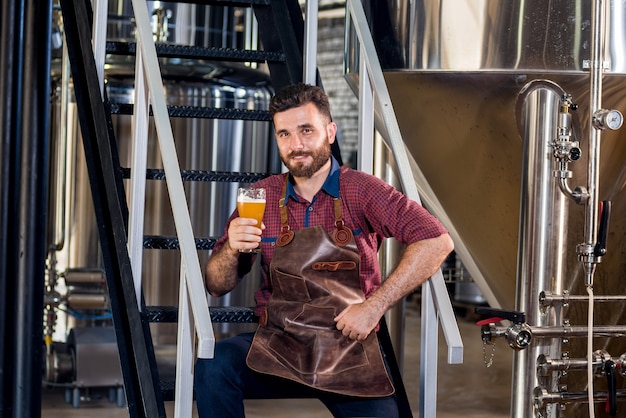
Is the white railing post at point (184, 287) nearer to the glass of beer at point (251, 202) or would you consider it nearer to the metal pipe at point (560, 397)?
the glass of beer at point (251, 202)

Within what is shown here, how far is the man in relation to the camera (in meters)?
2.87

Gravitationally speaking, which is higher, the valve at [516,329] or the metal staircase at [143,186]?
the metal staircase at [143,186]

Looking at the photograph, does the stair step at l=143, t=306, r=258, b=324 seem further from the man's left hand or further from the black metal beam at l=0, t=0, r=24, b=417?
the black metal beam at l=0, t=0, r=24, b=417

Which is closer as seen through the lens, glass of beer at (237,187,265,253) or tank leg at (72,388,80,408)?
glass of beer at (237,187,265,253)

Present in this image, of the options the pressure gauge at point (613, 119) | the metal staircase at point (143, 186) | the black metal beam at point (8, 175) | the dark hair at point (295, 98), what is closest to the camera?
the metal staircase at point (143, 186)

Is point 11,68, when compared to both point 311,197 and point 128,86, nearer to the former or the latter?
point 311,197

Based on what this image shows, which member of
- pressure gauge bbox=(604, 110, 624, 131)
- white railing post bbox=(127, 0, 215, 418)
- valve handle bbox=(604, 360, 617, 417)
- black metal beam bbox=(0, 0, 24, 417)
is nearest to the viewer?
white railing post bbox=(127, 0, 215, 418)

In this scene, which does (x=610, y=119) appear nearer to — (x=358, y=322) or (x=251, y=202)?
(x=358, y=322)

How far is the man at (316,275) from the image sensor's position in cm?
287

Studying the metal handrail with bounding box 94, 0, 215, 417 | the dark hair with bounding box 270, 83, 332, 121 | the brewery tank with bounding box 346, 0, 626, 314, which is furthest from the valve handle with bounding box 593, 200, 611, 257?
the metal handrail with bounding box 94, 0, 215, 417

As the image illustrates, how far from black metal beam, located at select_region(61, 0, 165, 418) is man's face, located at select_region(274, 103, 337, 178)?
58cm

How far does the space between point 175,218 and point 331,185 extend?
505 millimetres

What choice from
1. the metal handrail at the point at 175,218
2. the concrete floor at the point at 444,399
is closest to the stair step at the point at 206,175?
the metal handrail at the point at 175,218

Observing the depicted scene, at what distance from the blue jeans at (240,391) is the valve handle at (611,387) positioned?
0.87m
